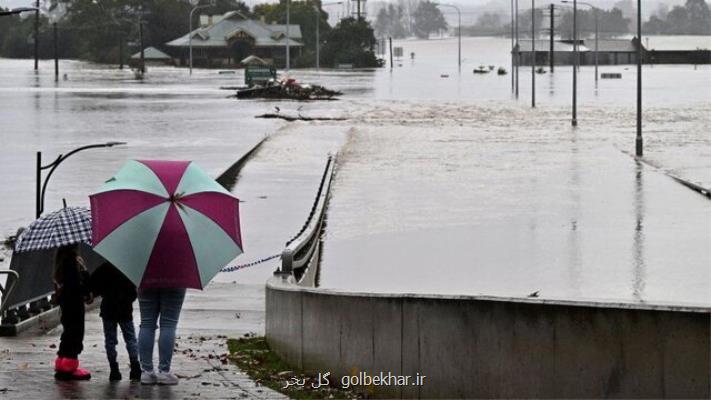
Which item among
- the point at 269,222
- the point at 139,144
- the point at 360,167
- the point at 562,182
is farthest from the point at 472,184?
the point at 139,144

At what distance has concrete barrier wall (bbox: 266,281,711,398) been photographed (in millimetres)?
11125

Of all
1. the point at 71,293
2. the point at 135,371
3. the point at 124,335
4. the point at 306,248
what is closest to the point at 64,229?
the point at 71,293

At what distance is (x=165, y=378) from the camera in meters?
13.0

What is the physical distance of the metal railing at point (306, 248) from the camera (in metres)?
17.2

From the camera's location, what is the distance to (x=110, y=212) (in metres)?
12.8

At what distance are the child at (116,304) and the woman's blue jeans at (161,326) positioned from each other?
237mm

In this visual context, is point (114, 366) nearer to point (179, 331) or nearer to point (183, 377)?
point (183, 377)

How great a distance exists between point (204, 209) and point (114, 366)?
1584mm

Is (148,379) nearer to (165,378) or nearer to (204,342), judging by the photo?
(165,378)

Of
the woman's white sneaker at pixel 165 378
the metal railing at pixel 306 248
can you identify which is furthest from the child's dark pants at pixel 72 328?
the metal railing at pixel 306 248

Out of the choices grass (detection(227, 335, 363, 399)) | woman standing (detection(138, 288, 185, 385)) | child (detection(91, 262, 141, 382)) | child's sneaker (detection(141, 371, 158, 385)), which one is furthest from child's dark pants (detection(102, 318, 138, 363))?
grass (detection(227, 335, 363, 399))

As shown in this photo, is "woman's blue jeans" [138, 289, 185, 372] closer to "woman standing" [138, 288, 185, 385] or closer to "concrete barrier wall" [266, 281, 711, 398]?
"woman standing" [138, 288, 185, 385]

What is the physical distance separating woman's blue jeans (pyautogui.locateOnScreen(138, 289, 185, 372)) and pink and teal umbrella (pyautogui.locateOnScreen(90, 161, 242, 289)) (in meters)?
0.18

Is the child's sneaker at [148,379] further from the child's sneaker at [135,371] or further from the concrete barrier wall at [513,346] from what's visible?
the concrete barrier wall at [513,346]
